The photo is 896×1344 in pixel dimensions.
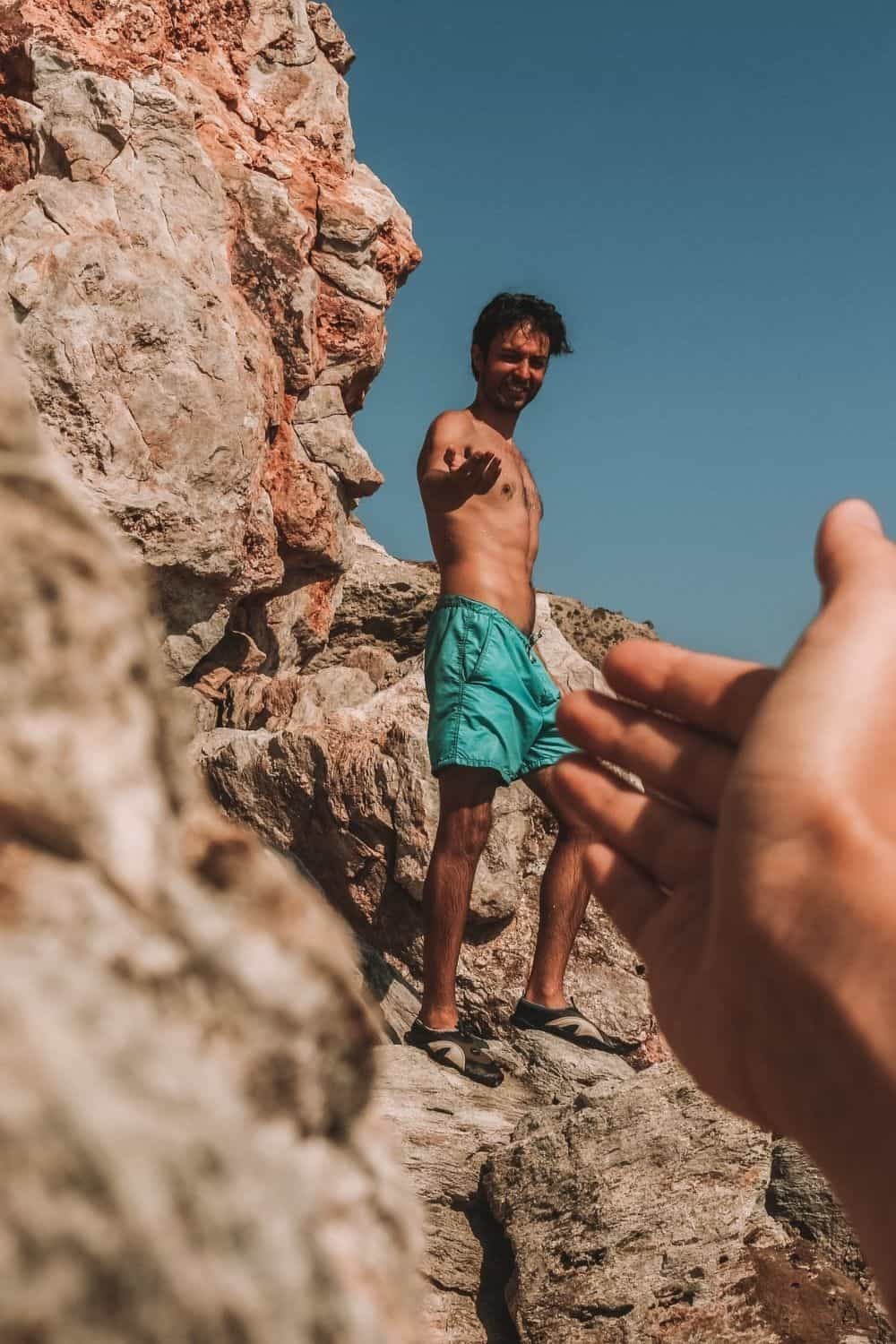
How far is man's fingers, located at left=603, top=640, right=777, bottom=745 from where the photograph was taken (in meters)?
1.27

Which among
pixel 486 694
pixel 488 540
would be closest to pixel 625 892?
pixel 486 694

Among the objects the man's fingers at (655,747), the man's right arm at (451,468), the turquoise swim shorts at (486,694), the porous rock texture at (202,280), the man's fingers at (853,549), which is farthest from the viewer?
the porous rock texture at (202,280)

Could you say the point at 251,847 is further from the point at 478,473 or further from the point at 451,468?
the point at 451,468

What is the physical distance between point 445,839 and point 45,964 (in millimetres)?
3669

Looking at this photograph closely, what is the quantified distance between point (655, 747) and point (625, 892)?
0.62 ft

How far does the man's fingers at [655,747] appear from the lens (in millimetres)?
1316

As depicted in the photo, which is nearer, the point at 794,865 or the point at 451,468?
the point at 794,865

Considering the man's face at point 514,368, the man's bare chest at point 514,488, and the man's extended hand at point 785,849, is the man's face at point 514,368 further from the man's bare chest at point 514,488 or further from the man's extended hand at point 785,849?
the man's extended hand at point 785,849

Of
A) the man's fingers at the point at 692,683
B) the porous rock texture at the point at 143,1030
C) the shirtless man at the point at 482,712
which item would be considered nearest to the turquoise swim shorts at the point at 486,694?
the shirtless man at the point at 482,712

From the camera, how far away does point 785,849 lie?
1059mm

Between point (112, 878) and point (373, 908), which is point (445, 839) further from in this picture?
point (112, 878)

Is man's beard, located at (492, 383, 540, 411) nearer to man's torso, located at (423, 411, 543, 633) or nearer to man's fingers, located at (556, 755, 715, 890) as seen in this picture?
man's torso, located at (423, 411, 543, 633)

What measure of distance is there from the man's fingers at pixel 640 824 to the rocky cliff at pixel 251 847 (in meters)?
0.55

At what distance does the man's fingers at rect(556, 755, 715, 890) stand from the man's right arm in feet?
9.76
